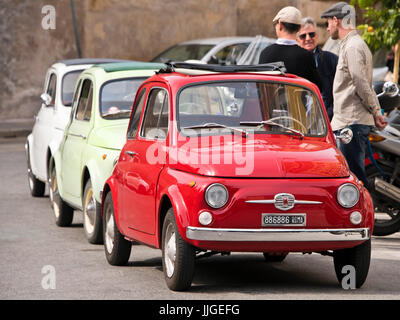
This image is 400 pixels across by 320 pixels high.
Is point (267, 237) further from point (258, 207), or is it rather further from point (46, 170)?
point (46, 170)

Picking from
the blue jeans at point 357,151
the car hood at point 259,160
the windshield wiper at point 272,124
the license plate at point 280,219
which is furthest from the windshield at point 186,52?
the license plate at point 280,219

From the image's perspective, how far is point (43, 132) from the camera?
1413 centimetres

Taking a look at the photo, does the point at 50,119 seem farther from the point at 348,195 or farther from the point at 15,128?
the point at 15,128

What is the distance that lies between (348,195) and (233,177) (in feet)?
2.87

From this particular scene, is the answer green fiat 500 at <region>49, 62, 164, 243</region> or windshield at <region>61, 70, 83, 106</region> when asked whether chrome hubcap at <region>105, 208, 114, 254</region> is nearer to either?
green fiat 500 at <region>49, 62, 164, 243</region>

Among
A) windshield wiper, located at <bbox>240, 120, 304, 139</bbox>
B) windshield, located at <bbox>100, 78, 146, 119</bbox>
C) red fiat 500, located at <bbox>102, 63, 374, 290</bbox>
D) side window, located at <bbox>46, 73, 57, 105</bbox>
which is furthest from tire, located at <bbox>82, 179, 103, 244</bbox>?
side window, located at <bbox>46, 73, 57, 105</bbox>

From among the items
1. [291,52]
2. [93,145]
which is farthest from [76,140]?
[291,52]

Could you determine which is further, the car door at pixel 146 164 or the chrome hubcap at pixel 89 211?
the chrome hubcap at pixel 89 211

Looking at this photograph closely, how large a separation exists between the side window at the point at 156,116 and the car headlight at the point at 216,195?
116 cm

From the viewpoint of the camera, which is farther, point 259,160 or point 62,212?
point 62,212

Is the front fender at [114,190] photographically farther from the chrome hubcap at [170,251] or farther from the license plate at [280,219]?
the license plate at [280,219]

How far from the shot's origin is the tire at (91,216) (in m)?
10.5

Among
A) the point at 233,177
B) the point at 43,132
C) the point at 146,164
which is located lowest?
the point at 43,132
